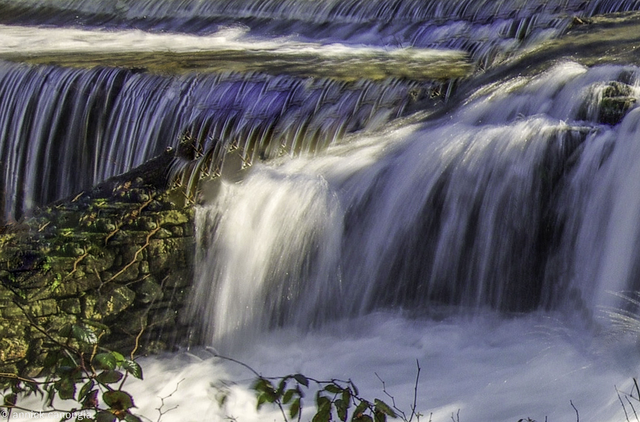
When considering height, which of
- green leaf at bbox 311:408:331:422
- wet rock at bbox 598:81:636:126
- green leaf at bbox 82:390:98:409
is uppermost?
wet rock at bbox 598:81:636:126

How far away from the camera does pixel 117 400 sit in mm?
2596

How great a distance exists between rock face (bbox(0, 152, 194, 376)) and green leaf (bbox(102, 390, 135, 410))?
7.24 feet

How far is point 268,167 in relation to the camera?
6062mm

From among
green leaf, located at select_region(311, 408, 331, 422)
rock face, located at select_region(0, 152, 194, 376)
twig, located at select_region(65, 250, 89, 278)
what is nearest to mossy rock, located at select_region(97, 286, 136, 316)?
rock face, located at select_region(0, 152, 194, 376)

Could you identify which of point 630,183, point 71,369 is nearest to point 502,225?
point 630,183

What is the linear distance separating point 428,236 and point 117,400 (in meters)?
3.07

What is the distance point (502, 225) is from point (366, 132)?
159 centimetres

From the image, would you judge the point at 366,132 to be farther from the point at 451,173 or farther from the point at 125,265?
the point at 125,265

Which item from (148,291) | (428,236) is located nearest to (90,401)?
(148,291)

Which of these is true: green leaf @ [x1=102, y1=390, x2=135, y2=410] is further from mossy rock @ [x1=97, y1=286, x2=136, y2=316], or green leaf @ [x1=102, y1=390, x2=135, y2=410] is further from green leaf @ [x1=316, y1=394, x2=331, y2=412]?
mossy rock @ [x1=97, y1=286, x2=136, y2=316]

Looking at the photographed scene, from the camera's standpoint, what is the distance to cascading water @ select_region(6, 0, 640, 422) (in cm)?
466

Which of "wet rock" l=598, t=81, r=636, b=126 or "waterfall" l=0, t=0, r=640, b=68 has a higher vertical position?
"waterfall" l=0, t=0, r=640, b=68

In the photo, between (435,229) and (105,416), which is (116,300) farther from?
(105,416)

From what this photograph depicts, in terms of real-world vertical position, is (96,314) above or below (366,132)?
below
